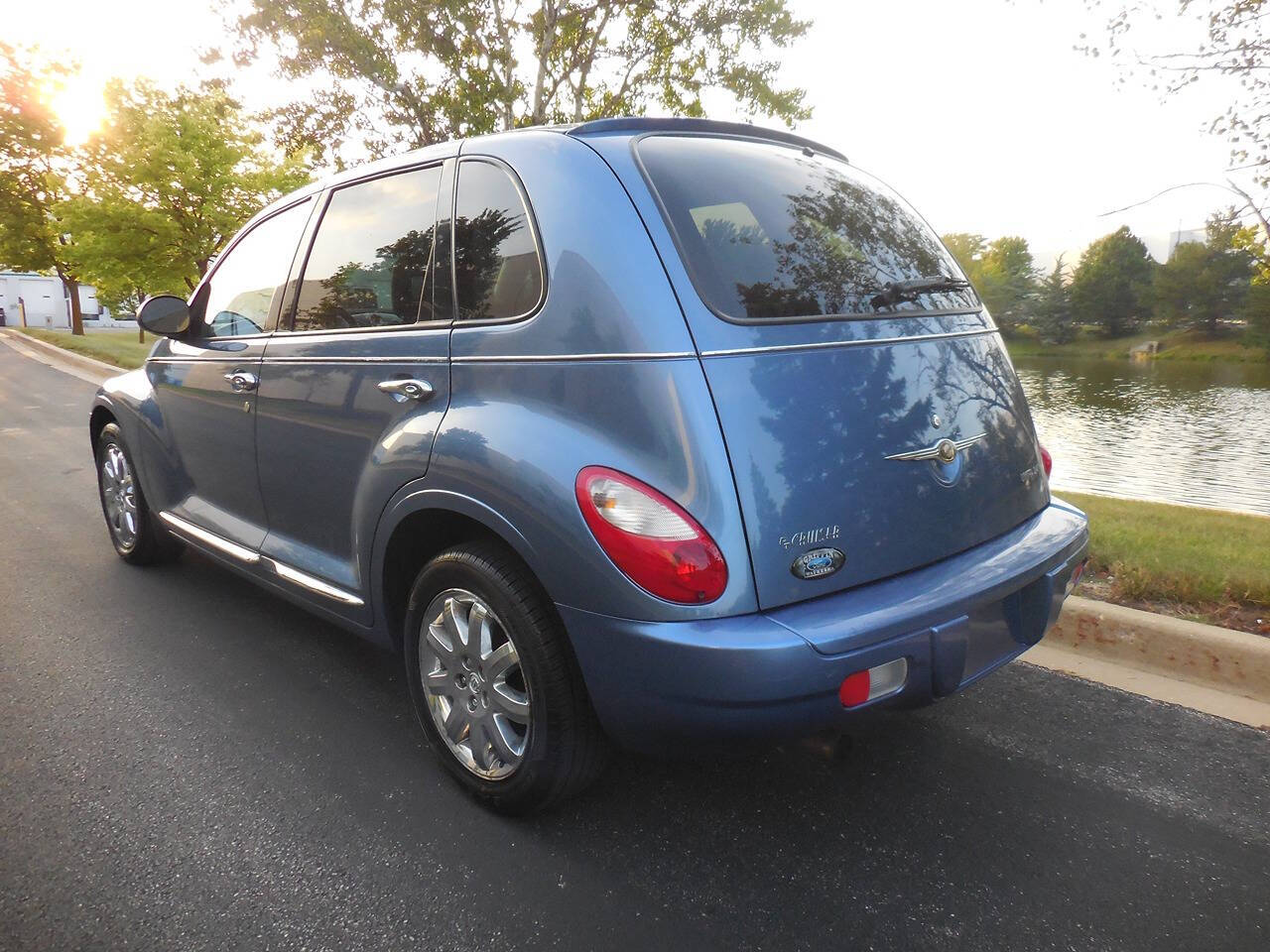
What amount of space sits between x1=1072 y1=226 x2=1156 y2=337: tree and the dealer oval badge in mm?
76065

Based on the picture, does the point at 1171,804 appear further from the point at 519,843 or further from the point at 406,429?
the point at 406,429

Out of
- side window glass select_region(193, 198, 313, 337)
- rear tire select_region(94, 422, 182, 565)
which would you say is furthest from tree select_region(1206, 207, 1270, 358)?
rear tire select_region(94, 422, 182, 565)

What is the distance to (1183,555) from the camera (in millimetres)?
4211

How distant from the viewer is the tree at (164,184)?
2075 cm

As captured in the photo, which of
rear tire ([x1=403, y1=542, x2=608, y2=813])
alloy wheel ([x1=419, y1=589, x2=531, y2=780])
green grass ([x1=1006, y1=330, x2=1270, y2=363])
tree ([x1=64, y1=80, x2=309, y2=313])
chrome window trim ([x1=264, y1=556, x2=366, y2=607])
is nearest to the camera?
rear tire ([x1=403, y1=542, x2=608, y2=813])

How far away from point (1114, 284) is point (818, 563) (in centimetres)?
8746

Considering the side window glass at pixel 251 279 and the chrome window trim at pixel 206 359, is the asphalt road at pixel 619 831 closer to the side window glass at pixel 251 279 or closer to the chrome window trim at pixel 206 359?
the chrome window trim at pixel 206 359

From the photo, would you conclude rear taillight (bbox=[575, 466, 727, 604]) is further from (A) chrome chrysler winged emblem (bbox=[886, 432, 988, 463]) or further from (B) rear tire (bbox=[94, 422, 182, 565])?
(B) rear tire (bbox=[94, 422, 182, 565])

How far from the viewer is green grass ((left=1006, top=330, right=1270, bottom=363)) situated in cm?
5806

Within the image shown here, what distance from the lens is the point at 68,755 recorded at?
2682 millimetres

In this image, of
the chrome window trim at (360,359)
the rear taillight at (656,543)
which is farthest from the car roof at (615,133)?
the rear taillight at (656,543)

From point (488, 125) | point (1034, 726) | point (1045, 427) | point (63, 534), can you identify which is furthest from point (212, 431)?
point (1045, 427)

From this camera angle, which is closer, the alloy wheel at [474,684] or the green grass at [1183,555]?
the alloy wheel at [474,684]

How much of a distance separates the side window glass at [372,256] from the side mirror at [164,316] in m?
0.90
